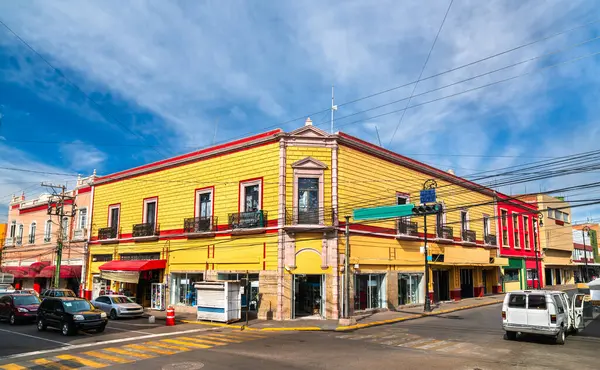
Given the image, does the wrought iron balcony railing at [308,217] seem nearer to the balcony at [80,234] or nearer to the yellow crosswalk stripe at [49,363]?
the yellow crosswalk stripe at [49,363]

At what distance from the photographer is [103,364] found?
1329 cm

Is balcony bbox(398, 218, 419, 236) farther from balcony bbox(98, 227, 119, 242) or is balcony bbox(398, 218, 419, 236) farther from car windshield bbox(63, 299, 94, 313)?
balcony bbox(98, 227, 119, 242)

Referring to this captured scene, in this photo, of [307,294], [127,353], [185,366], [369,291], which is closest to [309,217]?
[307,294]

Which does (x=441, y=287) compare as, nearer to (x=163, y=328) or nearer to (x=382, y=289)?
(x=382, y=289)

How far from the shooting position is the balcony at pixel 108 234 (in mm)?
35156

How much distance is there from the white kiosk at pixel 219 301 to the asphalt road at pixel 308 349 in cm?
164

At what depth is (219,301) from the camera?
23.3 metres

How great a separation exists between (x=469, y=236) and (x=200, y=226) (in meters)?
22.8

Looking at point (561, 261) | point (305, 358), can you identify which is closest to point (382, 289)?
point (305, 358)

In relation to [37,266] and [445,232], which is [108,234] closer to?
[37,266]

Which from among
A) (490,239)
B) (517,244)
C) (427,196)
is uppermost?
(427,196)

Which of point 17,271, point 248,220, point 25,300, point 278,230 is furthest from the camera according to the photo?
point 17,271

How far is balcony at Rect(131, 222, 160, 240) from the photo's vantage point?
3179 cm

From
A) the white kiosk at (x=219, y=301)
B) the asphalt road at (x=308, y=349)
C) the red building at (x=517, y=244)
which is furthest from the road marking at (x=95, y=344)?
the red building at (x=517, y=244)
